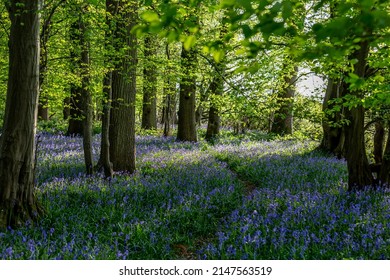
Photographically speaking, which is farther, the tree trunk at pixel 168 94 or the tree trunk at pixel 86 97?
the tree trunk at pixel 168 94

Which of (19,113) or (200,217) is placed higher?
(19,113)

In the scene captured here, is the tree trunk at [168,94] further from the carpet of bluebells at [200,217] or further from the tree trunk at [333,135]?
the tree trunk at [333,135]

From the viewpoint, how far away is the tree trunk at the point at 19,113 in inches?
250

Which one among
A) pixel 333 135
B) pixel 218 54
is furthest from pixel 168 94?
pixel 218 54

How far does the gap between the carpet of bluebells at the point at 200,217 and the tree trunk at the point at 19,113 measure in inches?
22.4

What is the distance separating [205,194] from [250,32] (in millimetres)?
6886

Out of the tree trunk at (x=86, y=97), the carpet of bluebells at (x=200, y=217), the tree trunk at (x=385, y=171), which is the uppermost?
the tree trunk at (x=86, y=97)

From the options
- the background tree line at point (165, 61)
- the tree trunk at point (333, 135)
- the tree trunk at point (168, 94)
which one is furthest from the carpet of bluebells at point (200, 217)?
the tree trunk at point (168, 94)

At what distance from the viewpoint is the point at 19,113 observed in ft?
21.0

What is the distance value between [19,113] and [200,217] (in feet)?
12.6

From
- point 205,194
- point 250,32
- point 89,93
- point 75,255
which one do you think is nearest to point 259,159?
point 205,194

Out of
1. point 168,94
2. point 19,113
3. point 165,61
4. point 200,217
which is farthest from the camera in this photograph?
point 168,94

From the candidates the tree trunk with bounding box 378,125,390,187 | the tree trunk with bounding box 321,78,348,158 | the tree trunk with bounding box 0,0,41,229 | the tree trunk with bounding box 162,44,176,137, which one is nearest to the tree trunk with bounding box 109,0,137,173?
the tree trunk with bounding box 162,44,176,137

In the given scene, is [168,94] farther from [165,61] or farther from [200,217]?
[200,217]
